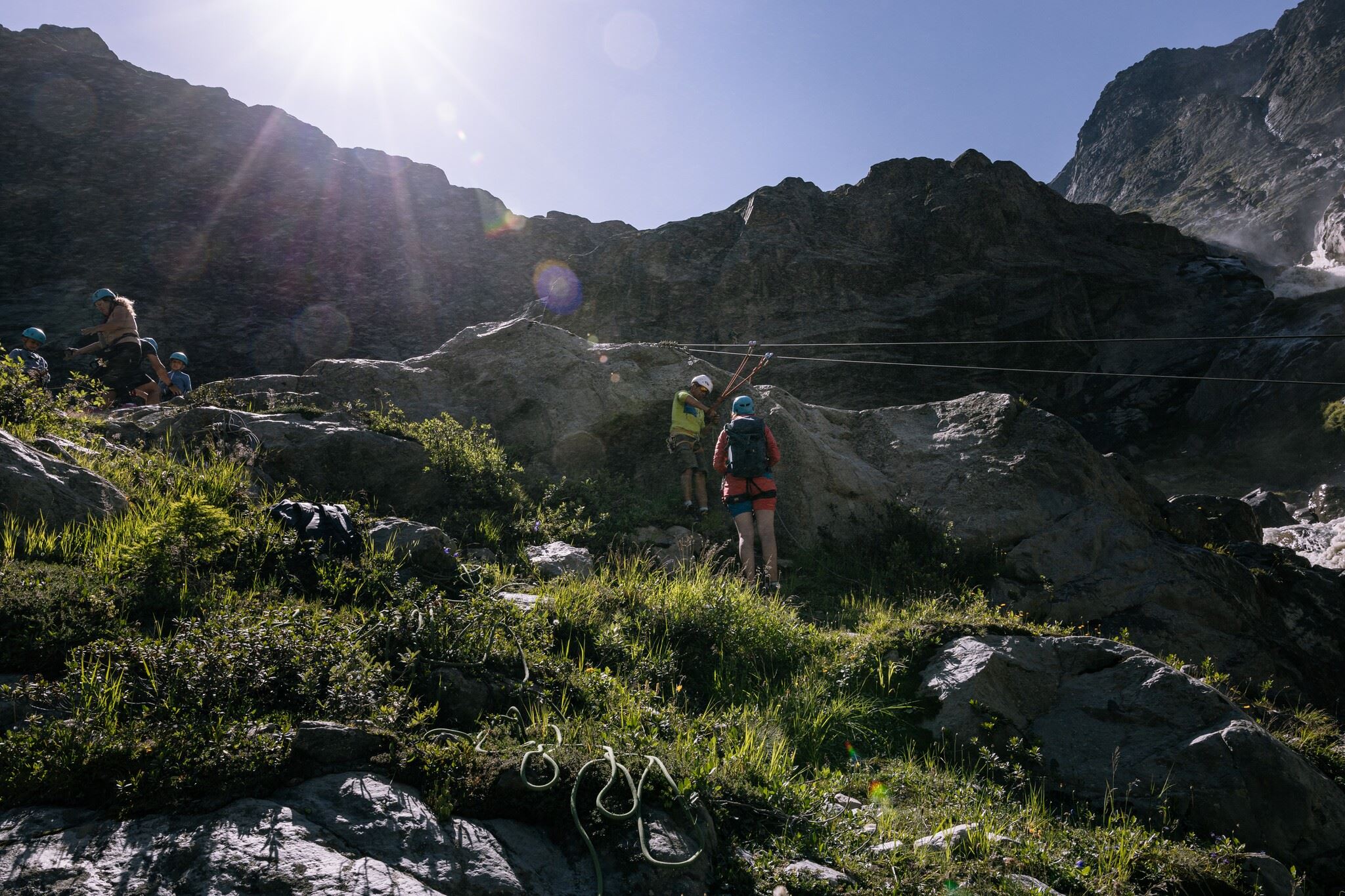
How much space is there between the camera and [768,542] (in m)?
8.40

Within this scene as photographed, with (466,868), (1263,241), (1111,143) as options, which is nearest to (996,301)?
(466,868)

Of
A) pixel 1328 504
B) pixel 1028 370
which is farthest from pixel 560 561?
pixel 1328 504

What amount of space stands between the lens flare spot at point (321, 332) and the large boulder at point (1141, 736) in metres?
19.8

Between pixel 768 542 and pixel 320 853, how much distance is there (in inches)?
252

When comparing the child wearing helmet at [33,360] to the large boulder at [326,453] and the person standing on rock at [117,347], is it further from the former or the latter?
the large boulder at [326,453]

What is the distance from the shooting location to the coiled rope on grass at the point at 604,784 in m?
2.78

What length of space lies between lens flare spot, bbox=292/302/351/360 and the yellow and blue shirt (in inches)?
556

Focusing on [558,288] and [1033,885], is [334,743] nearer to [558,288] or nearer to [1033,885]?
[1033,885]

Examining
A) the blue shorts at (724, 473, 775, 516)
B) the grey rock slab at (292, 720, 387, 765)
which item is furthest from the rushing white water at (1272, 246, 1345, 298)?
the grey rock slab at (292, 720, 387, 765)

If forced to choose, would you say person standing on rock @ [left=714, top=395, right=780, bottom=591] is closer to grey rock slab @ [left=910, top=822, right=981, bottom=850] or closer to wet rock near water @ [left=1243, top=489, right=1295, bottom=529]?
grey rock slab @ [left=910, top=822, right=981, bottom=850]

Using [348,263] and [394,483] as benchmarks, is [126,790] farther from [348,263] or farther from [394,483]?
[348,263]

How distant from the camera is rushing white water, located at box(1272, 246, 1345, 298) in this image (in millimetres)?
38125

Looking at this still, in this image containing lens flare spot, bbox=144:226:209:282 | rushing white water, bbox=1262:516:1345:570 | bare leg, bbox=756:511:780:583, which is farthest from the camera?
lens flare spot, bbox=144:226:209:282

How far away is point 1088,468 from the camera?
35.0 feet
